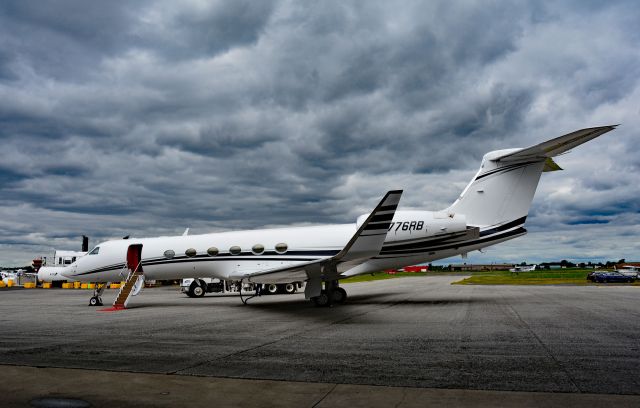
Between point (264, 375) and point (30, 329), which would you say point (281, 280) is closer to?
point (30, 329)

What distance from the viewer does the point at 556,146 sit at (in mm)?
16375

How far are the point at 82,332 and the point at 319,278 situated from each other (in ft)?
25.2

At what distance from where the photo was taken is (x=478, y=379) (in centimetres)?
568

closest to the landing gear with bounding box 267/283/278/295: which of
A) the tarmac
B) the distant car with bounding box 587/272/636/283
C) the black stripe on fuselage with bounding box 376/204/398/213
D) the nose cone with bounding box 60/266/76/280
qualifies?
the nose cone with bounding box 60/266/76/280

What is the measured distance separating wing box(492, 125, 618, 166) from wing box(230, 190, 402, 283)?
23.8ft

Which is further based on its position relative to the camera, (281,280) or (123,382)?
(281,280)

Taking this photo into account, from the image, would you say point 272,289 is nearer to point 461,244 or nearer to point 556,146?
point 461,244

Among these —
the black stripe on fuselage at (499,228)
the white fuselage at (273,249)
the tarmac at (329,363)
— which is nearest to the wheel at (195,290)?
the white fuselage at (273,249)

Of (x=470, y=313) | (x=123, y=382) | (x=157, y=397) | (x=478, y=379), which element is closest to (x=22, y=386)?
(x=123, y=382)

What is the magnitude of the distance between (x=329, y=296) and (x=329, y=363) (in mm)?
11011

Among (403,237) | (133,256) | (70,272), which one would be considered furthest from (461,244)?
(70,272)

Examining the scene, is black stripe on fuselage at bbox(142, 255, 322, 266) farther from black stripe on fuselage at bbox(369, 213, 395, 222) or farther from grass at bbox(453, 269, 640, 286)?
grass at bbox(453, 269, 640, 286)

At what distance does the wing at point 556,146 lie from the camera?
14505 mm

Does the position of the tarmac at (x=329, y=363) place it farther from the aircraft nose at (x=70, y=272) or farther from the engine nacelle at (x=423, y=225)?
the aircraft nose at (x=70, y=272)
